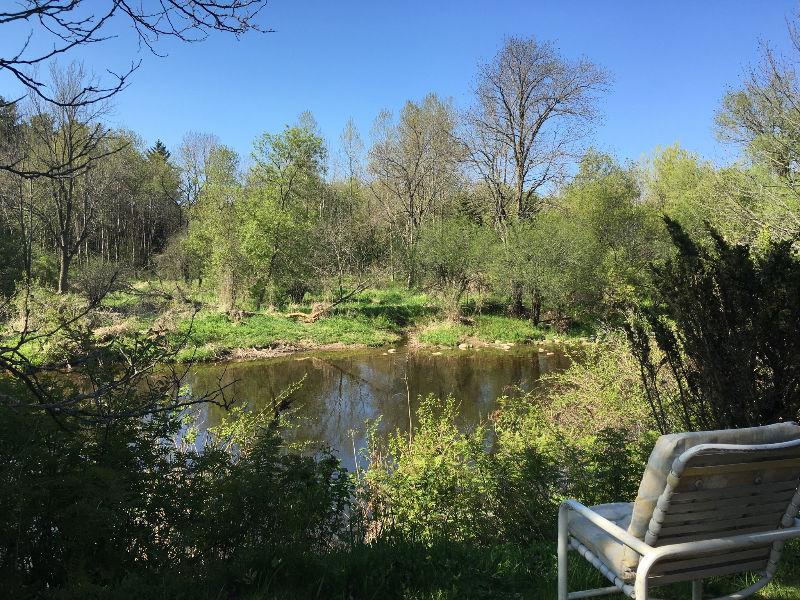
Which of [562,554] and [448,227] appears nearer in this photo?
[562,554]

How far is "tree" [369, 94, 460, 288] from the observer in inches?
1304

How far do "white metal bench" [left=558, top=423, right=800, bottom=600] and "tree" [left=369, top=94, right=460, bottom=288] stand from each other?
2904 cm

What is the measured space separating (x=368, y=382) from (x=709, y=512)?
13830mm

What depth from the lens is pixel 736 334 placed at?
3996mm

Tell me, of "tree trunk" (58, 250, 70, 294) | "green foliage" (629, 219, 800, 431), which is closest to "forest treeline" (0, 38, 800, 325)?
"tree trunk" (58, 250, 70, 294)

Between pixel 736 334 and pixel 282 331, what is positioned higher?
pixel 736 334

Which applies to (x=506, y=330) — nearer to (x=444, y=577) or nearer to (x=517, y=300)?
→ (x=517, y=300)

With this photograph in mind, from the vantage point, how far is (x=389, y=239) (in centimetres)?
3669

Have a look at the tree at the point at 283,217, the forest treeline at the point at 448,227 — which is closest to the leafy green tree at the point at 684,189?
the forest treeline at the point at 448,227

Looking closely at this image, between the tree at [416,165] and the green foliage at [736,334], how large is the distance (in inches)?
1064

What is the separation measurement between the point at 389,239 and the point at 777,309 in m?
33.2

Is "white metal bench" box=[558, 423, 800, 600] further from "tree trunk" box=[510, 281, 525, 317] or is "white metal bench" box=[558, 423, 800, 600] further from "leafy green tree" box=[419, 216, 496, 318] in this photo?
"tree trunk" box=[510, 281, 525, 317]

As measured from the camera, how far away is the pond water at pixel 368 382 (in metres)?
11.5

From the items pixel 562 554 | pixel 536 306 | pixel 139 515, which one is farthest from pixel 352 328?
pixel 562 554
